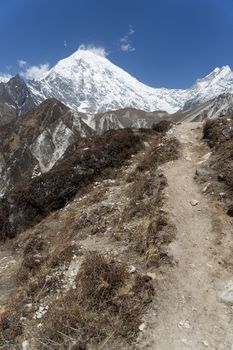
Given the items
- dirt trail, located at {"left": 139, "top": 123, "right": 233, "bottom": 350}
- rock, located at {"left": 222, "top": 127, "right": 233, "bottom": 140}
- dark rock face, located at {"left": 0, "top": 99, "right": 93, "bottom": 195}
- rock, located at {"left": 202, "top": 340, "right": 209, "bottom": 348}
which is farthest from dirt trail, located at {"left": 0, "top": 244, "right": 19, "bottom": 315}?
dark rock face, located at {"left": 0, "top": 99, "right": 93, "bottom": 195}

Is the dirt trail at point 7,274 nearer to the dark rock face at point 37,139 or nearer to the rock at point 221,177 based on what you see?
the rock at point 221,177

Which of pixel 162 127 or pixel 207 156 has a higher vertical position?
pixel 162 127

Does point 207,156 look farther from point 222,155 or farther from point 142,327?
point 142,327

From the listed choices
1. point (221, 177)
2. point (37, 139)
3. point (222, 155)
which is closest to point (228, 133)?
point (222, 155)

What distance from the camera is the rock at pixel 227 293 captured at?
14388 mm

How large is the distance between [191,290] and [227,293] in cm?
122

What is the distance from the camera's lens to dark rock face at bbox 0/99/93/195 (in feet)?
281

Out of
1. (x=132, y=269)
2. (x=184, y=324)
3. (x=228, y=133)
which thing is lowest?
(x=184, y=324)

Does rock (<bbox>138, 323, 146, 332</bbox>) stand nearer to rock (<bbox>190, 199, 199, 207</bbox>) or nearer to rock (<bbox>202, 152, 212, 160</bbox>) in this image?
rock (<bbox>190, 199, 199, 207</bbox>)

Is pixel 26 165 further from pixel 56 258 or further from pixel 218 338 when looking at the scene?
pixel 218 338

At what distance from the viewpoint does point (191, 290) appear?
1502 cm

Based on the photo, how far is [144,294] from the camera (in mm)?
14891

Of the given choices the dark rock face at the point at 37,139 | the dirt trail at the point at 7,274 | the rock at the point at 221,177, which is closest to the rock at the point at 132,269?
the dirt trail at the point at 7,274

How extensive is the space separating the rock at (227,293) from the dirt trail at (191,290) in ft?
0.61
